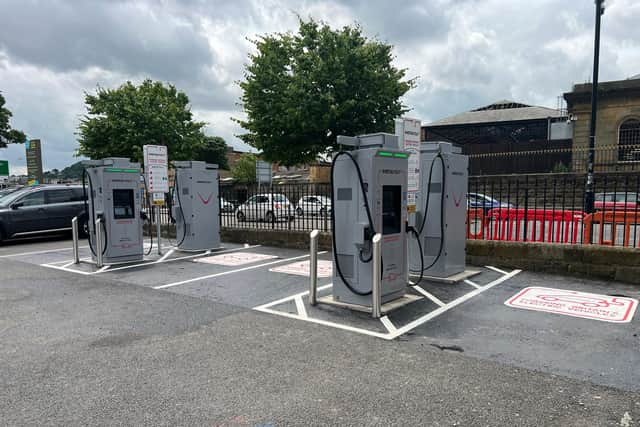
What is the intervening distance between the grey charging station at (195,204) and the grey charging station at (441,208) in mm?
5640

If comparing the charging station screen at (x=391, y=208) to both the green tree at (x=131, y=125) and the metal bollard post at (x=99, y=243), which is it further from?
the green tree at (x=131, y=125)

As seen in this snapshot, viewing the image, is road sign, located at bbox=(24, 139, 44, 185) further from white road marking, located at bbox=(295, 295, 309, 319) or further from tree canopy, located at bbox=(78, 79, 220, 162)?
white road marking, located at bbox=(295, 295, 309, 319)

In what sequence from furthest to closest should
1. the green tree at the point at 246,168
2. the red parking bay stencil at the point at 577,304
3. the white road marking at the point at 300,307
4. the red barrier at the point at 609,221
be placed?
the green tree at the point at 246,168, the red barrier at the point at 609,221, the white road marking at the point at 300,307, the red parking bay stencil at the point at 577,304

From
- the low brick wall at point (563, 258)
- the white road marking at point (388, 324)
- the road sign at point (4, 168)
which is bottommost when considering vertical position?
the white road marking at point (388, 324)

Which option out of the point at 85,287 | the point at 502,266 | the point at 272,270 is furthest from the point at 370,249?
the point at 85,287

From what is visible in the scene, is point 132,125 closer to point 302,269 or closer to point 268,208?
point 268,208

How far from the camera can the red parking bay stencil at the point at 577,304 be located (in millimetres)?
5293

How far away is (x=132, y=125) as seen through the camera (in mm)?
26891

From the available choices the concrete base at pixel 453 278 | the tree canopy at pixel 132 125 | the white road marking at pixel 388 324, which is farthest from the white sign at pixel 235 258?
the tree canopy at pixel 132 125

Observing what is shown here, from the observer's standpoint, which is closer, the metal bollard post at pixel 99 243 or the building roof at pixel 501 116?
the metal bollard post at pixel 99 243

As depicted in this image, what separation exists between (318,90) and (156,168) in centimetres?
1348

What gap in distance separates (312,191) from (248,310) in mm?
5982

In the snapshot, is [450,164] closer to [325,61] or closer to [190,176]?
[190,176]

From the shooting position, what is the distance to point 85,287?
7.13m
